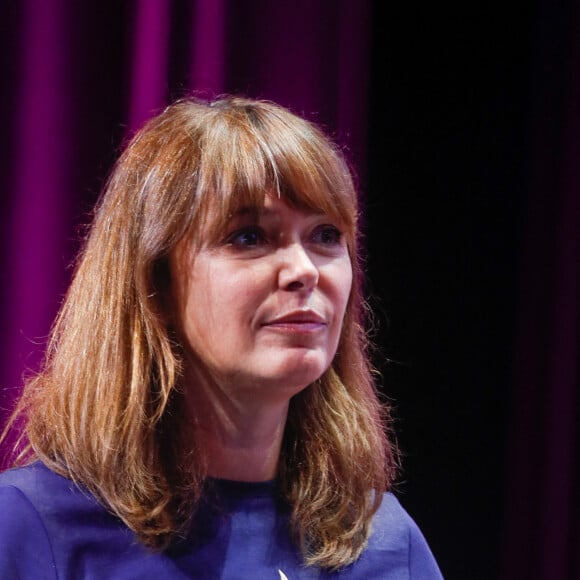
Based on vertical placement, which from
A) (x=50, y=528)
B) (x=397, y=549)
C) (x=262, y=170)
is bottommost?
(x=397, y=549)

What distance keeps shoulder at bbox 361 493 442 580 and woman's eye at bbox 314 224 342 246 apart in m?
0.38

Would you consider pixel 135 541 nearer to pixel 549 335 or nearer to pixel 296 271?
pixel 296 271

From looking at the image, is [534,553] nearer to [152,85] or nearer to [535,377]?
[535,377]

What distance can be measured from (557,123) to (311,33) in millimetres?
519

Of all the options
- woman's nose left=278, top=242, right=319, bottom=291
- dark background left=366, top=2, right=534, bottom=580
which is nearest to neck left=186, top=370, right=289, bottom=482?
woman's nose left=278, top=242, right=319, bottom=291

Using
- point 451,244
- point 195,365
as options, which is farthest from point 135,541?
point 451,244

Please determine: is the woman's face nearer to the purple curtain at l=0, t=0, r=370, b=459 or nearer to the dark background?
the purple curtain at l=0, t=0, r=370, b=459

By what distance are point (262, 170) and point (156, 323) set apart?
0.21m

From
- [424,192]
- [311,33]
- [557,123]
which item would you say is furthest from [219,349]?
[557,123]

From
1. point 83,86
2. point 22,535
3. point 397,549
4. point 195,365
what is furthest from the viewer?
point 83,86

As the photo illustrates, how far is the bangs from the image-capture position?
1153 millimetres

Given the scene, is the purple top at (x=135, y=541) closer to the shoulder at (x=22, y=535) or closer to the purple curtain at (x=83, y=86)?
the shoulder at (x=22, y=535)

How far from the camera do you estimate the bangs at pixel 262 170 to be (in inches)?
45.4

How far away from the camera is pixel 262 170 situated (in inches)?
45.8
